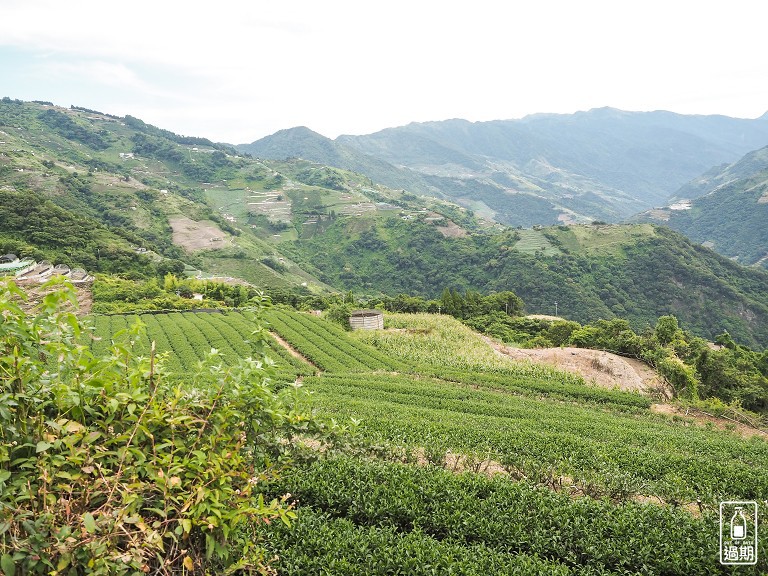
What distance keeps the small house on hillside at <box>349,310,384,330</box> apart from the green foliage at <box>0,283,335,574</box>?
135ft

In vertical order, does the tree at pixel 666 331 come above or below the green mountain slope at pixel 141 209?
below

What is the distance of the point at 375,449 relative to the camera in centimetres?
811

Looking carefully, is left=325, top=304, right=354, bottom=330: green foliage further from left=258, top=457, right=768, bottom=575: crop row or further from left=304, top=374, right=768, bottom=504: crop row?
left=258, top=457, right=768, bottom=575: crop row

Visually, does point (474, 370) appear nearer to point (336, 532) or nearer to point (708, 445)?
point (708, 445)

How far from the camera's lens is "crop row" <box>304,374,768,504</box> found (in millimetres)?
9602

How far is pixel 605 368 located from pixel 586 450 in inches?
910

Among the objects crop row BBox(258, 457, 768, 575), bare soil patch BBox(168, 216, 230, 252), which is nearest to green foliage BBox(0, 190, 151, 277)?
bare soil patch BBox(168, 216, 230, 252)

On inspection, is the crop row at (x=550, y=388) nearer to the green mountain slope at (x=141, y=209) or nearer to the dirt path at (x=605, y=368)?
the dirt path at (x=605, y=368)

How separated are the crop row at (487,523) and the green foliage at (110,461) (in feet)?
9.89

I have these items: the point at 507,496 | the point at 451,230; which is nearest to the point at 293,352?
the point at 507,496

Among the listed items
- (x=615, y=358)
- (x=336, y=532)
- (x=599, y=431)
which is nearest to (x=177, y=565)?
(x=336, y=532)

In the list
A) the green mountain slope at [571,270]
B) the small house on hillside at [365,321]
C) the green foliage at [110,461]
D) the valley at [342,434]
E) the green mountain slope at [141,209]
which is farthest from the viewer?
the green mountain slope at [571,270]

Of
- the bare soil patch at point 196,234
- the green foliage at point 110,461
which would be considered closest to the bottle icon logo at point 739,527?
the green foliage at point 110,461

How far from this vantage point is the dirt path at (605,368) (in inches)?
1184
